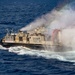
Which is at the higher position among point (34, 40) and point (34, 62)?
point (34, 40)

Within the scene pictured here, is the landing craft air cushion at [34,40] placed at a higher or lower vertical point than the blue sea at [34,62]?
higher

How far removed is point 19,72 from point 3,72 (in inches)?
148

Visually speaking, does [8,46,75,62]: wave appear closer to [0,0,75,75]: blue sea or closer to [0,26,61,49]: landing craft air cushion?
[0,0,75,75]: blue sea

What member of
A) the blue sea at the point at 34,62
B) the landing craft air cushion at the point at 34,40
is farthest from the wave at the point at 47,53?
the landing craft air cushion at the point at 34,40

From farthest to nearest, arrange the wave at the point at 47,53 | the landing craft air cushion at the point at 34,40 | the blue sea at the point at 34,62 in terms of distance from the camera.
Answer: the landing craft air cushion at the point at 34,40 < the wave at the point at 47,53 < the blue sea at the point at 34,62

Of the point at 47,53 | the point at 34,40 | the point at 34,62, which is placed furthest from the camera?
the point at 34,40

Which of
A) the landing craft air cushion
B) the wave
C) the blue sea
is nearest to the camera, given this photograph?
the blue sea

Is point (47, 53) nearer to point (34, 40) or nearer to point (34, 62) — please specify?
point (34, 40)

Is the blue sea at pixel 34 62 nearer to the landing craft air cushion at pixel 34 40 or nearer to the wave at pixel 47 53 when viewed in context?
the wave at pixel 47 53

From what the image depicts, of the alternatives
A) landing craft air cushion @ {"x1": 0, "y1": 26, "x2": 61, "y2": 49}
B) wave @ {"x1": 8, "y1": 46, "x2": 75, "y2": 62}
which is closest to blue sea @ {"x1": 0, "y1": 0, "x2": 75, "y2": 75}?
wave @ {"x1": 8, "y1": 46, "x2": 75, "y2": 62}

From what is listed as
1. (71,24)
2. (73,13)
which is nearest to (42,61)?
(71,24)

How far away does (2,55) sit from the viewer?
13512 centimetres

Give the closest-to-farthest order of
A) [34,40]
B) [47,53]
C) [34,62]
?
1. [34,62]
2. [47,53]
3. [34,40]

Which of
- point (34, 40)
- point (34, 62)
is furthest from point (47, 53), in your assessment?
point (34, 62)
